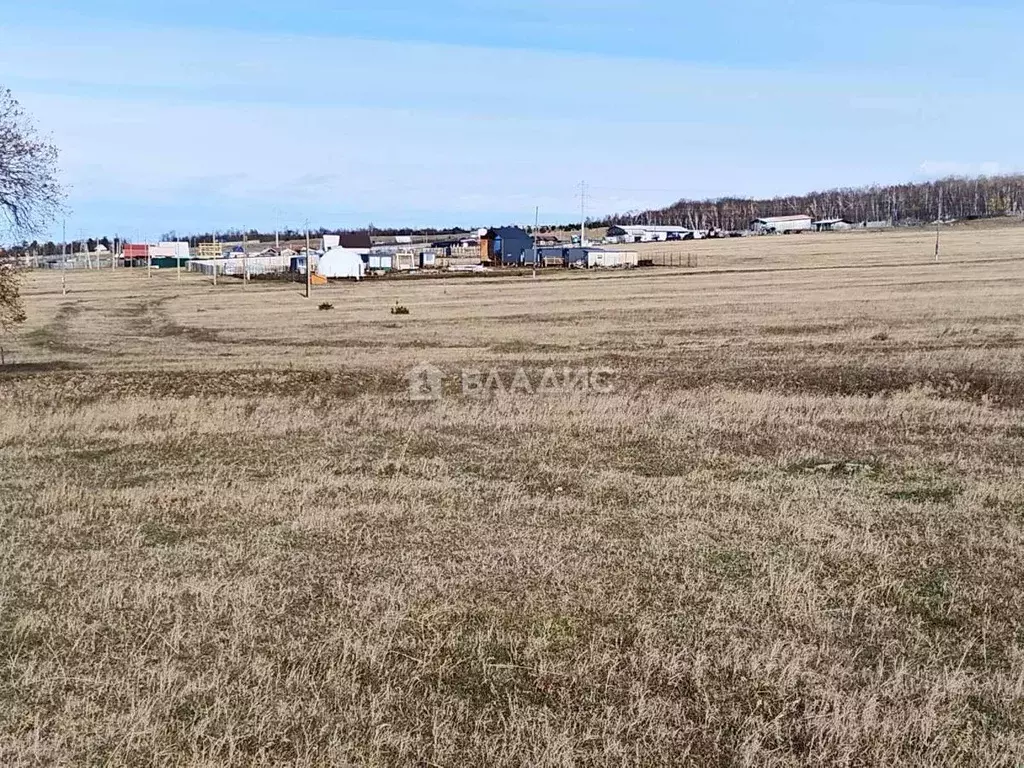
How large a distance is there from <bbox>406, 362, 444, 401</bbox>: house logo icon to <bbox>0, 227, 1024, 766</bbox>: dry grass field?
0.61 meters

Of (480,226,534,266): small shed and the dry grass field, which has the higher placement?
(480,226,534,266): small shed

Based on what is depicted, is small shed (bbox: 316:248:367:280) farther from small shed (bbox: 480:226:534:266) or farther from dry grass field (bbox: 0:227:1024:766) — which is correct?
dry grass field (bbox: 0:227:1024:766)

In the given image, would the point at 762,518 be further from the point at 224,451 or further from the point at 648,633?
the point at 224,451

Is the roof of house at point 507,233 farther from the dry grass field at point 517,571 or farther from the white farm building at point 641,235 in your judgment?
the dry grass field at point 517,571

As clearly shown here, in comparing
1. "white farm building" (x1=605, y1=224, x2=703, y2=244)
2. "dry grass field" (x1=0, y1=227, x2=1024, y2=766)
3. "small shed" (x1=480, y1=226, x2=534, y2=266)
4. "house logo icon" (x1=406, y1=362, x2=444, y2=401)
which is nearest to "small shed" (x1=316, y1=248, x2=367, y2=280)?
"small shed" (x1=480, y1=226, x2=534, y2=266)

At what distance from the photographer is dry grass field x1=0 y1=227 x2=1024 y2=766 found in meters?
5.79

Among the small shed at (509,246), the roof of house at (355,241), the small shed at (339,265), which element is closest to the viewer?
the small shed at (339,265)

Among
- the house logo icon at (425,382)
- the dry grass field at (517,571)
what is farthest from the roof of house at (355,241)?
the dry grass field at (517,571)

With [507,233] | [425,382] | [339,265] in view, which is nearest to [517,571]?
[425,382]

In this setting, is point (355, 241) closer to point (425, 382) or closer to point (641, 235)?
point (641, 235)

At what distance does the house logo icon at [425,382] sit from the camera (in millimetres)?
20297

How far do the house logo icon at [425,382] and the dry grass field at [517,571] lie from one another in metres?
0.61

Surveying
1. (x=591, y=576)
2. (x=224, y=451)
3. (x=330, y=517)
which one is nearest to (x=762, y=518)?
(x=591, y=576)

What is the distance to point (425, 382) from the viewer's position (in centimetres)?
2225
